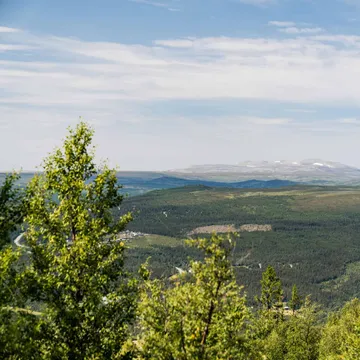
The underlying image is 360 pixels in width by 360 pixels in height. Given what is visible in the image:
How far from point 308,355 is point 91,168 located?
74.9 m

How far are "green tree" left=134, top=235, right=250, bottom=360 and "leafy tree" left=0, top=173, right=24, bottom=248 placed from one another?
9.94 m

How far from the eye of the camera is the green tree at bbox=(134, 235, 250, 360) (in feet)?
75.2

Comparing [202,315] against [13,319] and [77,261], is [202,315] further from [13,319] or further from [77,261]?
[13,319]

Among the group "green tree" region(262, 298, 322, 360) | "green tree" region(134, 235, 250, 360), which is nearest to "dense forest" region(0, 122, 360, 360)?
"green tree" region(134, 235, 250, 360)

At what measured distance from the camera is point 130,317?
97.0ft

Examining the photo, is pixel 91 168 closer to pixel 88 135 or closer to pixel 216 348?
pixel 88 135

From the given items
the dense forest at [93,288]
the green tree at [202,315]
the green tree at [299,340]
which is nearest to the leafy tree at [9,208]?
the dense forest at [93,288]

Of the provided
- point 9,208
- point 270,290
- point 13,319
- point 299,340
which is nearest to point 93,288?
point 13,319

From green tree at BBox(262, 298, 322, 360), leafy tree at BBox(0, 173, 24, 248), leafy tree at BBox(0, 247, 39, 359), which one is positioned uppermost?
leafy tree at BBox(0, 173, 24, 248)

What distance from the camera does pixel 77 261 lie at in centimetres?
2842

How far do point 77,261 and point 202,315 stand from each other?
29.5 feet

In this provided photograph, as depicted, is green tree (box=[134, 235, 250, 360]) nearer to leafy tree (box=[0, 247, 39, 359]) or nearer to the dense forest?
the dense forest

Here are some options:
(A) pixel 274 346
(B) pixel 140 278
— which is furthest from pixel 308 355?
(B) pixel 140 278

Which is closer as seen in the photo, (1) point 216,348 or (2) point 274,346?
(1) point 216,348
